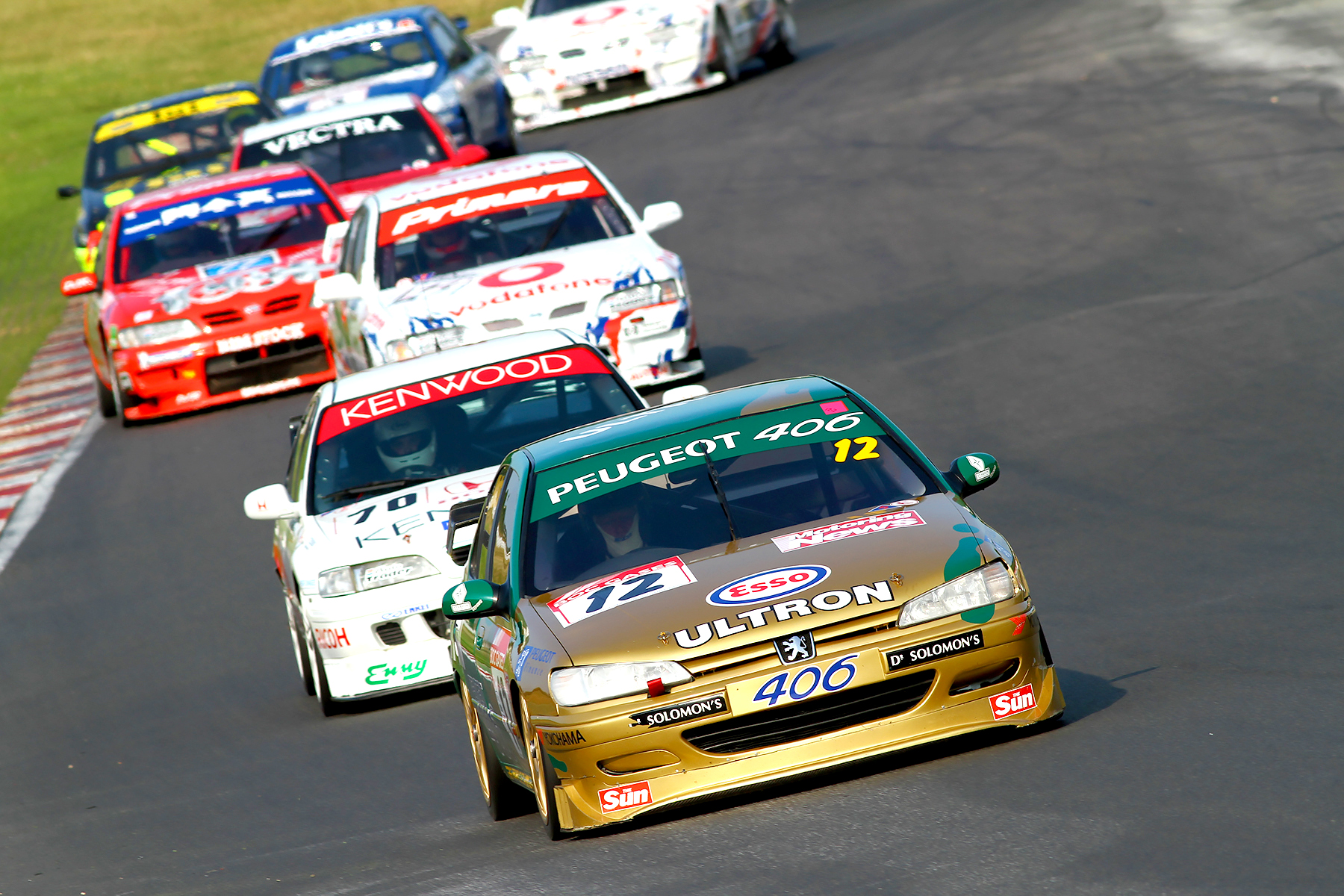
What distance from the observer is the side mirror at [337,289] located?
44.8 ft

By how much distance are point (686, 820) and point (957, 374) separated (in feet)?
23.6

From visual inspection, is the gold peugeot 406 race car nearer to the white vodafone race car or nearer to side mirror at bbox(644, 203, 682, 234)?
side mirror at bbox(644, 203, 682, 234)

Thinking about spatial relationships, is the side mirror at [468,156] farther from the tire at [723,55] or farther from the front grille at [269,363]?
the tire at [723,55]

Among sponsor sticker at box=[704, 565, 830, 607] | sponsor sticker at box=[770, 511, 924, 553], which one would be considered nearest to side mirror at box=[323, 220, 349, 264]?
sponsor sticker at box=[770, 511, 924, 553]

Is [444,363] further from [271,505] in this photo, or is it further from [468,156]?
[468,156]

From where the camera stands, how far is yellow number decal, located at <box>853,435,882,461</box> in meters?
6.83

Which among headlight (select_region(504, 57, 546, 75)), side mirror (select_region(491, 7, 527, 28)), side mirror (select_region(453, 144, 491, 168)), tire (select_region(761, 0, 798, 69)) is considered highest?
side mirror (select_region(491, 7, 527, 28))

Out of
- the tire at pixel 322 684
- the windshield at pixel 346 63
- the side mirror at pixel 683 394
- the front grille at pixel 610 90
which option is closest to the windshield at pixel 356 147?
the windshield at pixel 346 63

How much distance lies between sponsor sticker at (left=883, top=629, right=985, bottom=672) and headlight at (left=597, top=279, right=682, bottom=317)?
7652mm

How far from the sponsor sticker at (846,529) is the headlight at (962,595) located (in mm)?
331

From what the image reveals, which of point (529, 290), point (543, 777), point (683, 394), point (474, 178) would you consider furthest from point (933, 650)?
point (474, 178)

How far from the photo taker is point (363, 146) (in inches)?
756

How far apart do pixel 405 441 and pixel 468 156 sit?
30.4 ft

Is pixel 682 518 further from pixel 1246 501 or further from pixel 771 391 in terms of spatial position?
pixel 1246 501
